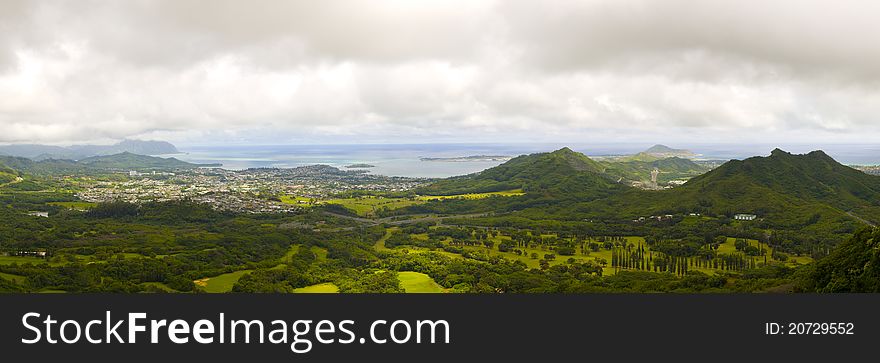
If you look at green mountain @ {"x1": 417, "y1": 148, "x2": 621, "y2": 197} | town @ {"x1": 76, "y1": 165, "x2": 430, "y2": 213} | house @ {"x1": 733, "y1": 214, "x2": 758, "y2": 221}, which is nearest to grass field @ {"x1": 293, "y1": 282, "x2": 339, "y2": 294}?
town @ {"x1": 76, "y1": 165, "x2": 430, "y2": 213}

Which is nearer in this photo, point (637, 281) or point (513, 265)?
point (637, 281)

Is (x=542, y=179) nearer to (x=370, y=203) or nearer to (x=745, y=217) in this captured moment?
(x=370, y=203)

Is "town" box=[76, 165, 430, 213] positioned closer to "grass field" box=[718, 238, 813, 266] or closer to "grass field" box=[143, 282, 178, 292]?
"grass field" box=[143, 282, 178, 292]

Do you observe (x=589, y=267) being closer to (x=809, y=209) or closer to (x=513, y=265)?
(x=513, y=265)

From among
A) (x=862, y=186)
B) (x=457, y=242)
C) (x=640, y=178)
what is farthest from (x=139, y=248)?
(x=640, y=178)

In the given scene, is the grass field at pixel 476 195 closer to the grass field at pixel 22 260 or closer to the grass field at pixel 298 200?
the grass field at pixel 298 200

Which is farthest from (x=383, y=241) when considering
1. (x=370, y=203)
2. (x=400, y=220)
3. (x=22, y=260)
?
(x=22, y=260)
